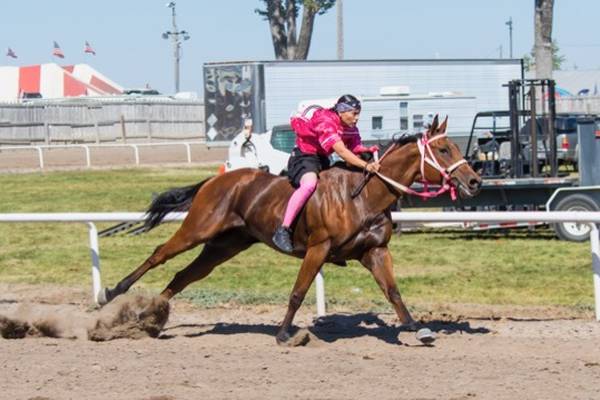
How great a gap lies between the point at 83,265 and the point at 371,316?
574 cm

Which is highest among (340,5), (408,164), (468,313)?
(340,5)

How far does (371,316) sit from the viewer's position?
36.7ft

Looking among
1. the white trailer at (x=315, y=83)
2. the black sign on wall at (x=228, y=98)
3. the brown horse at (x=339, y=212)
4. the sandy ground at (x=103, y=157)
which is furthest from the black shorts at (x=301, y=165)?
the sandy ground at (x=103, y=157)

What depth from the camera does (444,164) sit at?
948 centimetres

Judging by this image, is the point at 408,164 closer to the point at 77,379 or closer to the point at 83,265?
the point at 77,379

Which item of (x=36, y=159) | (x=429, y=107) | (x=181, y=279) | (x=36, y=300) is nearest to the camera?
(x=181, y=279)

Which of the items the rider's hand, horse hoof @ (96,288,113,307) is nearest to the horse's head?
the rider's hand

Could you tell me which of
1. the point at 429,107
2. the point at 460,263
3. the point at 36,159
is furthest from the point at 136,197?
the point at 36,159

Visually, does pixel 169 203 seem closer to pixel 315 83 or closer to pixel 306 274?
pixel 306 274

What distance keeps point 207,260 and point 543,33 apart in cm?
1759

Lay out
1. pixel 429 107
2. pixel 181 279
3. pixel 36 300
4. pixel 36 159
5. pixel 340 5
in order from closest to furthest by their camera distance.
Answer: pixel 181 279 → pixel 36 300 → pixel 429 107 → pixel 340 5 → pixel 36 159

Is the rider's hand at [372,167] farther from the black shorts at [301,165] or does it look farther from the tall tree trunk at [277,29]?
the tall tree trunk at [277,29]

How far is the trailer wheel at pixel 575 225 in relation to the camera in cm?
1727

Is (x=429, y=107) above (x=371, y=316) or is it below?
above
